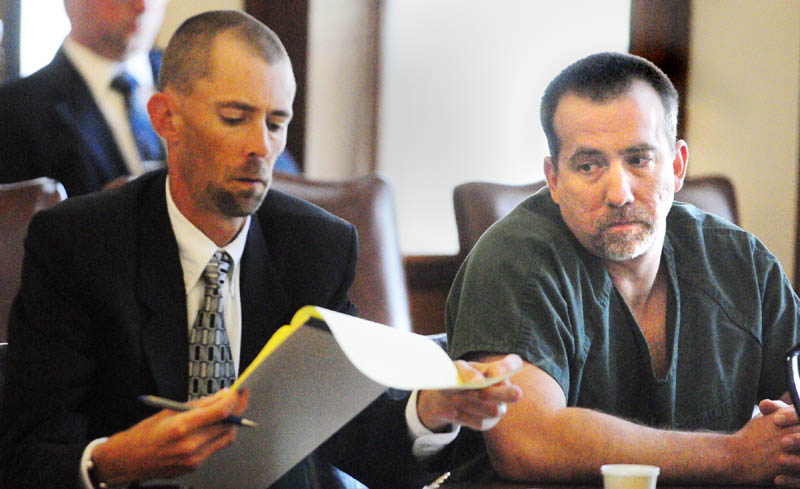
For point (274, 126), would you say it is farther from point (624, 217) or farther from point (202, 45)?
point (624, 217)

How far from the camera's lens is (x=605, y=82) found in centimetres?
175

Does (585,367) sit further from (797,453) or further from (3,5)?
(3,5)

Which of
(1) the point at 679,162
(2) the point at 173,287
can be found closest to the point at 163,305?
(2) the point at 173,287

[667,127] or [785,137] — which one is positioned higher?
[667,127]

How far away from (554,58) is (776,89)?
70cm

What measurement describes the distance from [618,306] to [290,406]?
0.68 m

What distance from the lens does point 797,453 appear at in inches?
56.7

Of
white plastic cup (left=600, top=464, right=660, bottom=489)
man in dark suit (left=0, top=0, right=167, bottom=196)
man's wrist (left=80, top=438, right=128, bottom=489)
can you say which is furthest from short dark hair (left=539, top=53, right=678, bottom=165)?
man in dark suit (left=0, top=0, right=167, bottom=196)

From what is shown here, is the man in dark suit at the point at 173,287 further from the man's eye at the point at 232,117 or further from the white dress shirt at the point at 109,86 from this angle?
the white dress shirt at the point at 109,86

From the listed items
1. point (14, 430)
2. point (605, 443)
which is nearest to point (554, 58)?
point (605, 443)

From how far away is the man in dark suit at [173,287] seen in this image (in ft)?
4.60

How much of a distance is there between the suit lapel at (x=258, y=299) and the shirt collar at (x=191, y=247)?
3 centimetres

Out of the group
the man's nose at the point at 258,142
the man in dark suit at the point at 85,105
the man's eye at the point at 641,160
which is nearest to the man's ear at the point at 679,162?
the man's eye at the point at 641,160

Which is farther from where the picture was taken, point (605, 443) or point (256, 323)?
point (256, 323)
